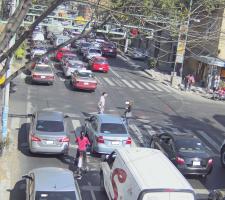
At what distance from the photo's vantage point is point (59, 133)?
2008 centimetres

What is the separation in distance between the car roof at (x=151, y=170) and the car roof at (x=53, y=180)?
1572 millimetres

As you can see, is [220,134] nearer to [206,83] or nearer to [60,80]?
[60,80]

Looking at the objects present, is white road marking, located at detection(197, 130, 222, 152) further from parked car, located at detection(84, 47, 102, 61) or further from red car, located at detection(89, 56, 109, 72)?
parked car, located at detection(84, 47, 102, 61)

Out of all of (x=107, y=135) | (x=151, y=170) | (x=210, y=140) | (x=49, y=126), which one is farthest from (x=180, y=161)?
(x=210, y=140)

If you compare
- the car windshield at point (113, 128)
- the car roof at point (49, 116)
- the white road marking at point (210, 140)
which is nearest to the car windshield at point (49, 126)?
the car roof at point (49, 116)

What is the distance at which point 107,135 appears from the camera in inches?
811

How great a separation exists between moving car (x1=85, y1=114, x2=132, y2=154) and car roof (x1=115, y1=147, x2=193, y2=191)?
541cm

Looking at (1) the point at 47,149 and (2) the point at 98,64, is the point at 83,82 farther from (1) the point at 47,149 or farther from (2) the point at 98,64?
(1) the point at 47,149

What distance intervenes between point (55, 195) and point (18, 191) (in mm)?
3562

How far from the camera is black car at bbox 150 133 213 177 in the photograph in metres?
18.6

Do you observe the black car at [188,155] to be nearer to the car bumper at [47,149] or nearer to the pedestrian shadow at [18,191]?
the car bumper at [47,149]

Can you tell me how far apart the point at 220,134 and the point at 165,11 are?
66.4ft

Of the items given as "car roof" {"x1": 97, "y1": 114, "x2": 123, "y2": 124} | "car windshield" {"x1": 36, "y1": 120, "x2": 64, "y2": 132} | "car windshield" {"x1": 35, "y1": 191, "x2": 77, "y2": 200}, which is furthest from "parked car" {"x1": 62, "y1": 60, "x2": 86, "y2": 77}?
"car windshield" {"x1": 35, "y1": 191, "x2": 77, "y2": 200}

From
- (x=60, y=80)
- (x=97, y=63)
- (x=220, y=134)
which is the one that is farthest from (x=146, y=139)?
(x=97, y=63)
